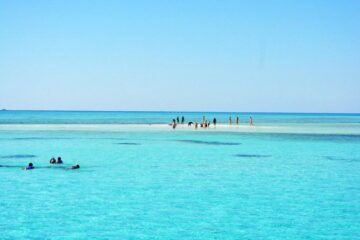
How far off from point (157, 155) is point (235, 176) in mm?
10896

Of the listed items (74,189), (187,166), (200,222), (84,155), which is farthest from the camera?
(84,155)

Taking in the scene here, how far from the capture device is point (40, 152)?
36688 mm

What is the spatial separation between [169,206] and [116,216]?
7.57ft

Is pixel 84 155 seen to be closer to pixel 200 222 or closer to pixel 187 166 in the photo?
pixel 187 166

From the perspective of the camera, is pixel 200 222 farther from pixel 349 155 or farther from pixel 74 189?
pixel 349 155

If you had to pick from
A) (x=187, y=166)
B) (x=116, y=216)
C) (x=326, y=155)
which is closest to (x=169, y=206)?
(x=116, y=216)

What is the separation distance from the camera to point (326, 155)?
35.9 metres

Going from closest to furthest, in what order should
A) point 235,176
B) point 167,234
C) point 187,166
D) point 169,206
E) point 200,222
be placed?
1. point 167,234
2. point 200,222
3. point 169,206
4. point 235,176
5. point 187,166

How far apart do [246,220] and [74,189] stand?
27.2 ft

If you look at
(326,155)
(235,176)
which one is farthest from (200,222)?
(326,155)

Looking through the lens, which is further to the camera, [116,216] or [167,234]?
[116,216]

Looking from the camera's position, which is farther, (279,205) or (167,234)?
(279,205)

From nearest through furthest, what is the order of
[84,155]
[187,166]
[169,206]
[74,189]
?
[169,206]
[74,189]
[187,166]
[84,155]

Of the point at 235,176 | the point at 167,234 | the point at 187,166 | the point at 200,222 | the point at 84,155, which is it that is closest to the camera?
the point at 167,234
